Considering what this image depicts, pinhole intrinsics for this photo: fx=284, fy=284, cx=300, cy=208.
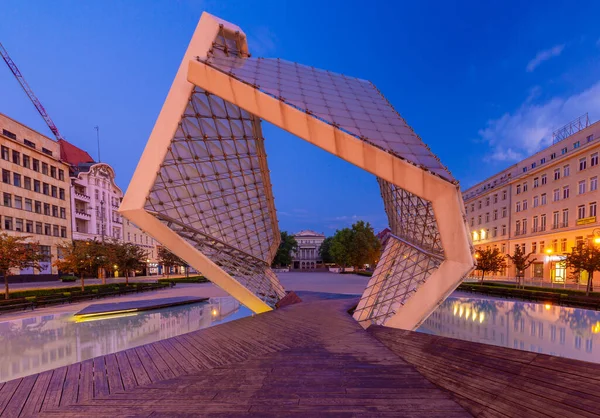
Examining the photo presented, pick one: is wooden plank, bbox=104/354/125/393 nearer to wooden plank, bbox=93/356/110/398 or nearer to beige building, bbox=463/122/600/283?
wooden plank, bbox=93/356/110/398

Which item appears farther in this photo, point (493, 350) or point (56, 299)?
point (56, 299)

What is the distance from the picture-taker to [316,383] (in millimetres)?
6297

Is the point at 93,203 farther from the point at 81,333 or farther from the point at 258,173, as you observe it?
the point at 258,173

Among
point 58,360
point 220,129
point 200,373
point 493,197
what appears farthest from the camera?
point 493,197

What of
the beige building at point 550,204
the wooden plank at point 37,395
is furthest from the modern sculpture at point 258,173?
the beige building at point 550,204

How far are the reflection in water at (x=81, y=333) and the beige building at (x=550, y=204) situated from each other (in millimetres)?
47132

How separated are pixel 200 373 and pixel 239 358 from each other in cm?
130

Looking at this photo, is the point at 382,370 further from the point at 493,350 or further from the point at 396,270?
the point at 396,270

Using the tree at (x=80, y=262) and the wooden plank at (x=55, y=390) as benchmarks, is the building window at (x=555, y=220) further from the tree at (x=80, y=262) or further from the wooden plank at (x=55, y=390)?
the tree at (x=80, y=262)

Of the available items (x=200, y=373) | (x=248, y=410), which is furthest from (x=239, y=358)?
(x=248, y=410)

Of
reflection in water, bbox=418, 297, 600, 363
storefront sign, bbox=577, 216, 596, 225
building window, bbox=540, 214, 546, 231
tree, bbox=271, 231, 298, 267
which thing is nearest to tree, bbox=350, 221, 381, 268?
tree, bbox=271, 231, 298, 267

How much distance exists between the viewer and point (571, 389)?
544 cm

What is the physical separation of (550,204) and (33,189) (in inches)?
3642

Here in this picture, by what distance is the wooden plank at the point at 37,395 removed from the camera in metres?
5.54
